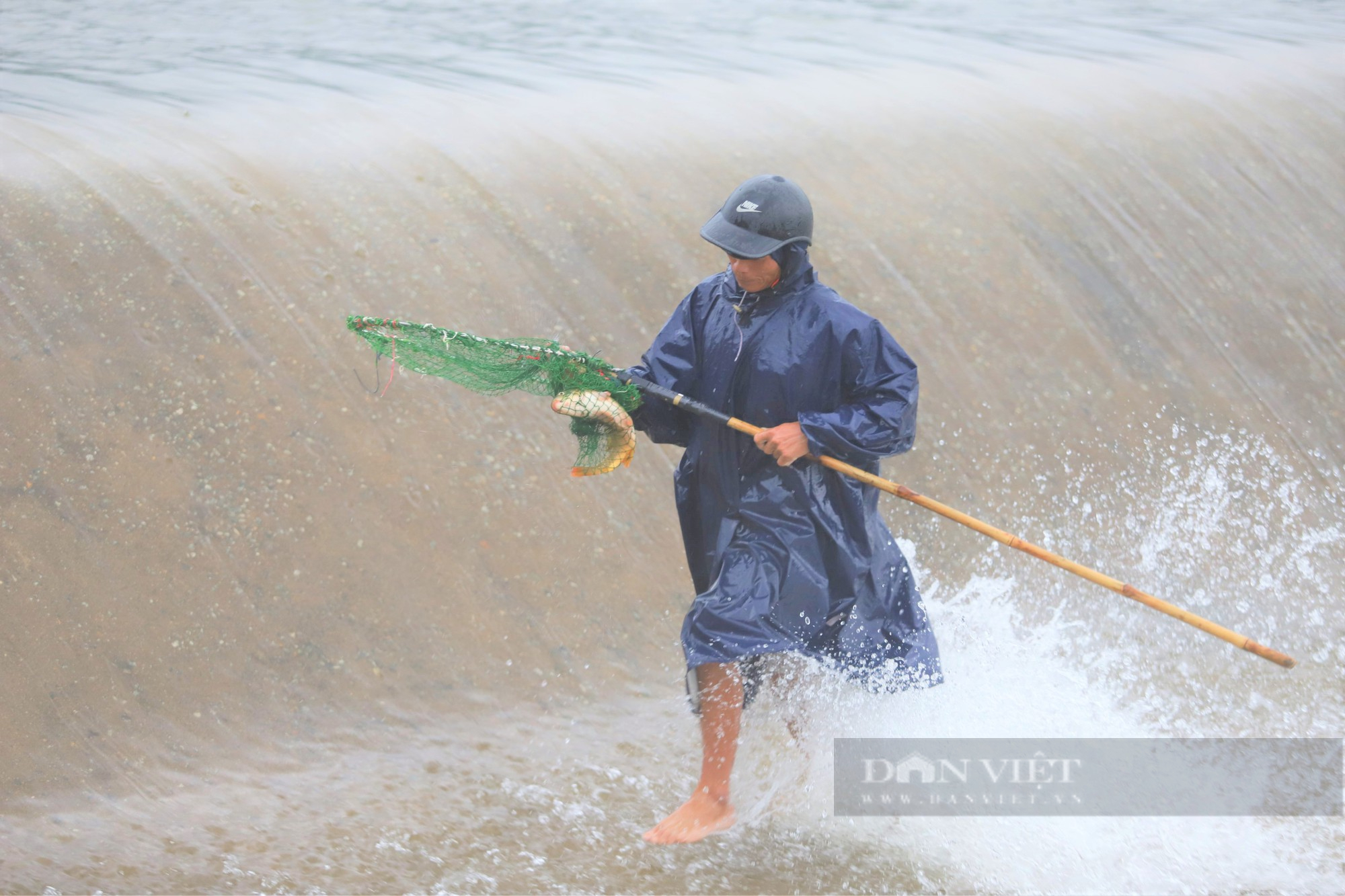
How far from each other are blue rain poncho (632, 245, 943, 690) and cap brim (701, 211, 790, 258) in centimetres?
7

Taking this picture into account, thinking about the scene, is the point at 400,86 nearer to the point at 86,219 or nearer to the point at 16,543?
the point at 86,219

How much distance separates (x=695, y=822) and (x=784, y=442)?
971 mm


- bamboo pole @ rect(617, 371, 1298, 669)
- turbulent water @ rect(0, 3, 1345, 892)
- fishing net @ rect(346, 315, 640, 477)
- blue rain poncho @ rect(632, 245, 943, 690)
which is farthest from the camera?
turbulent water @ rect(0, 3, 1345, 892)

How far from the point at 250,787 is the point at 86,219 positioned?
2.13 meters

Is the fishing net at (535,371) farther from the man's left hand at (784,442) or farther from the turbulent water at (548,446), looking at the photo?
the turbulent water at (548,446)

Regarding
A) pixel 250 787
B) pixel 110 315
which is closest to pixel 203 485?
pixel 110 315

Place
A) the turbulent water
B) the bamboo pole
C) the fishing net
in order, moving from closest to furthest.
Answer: the bamboo pole, the fishing net, the turbulent water

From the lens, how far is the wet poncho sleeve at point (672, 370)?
120 inches

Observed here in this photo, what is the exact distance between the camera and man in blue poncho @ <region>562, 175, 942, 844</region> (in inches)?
112

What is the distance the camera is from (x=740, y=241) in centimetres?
284

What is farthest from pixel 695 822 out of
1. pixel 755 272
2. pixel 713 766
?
pixel 755 272
